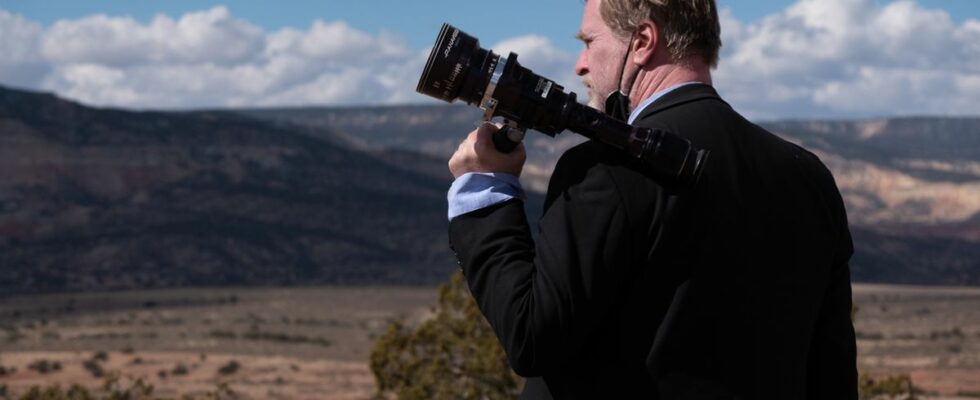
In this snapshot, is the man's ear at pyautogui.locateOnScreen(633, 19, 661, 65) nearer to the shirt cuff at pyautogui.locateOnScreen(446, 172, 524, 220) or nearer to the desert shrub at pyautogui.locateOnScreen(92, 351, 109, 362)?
the shirt cuff at pyautogui.locateOnScreen(446, 172, 524, 220)

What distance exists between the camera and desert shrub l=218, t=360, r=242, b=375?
30848 millimetres

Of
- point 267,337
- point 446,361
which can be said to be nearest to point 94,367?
point 267,337

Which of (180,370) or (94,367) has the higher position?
(180,370)

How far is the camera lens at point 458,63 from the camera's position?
8.73 ft

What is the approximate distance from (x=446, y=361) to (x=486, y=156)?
9.87m

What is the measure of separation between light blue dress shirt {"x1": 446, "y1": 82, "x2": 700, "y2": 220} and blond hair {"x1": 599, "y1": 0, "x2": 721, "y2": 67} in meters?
0.07

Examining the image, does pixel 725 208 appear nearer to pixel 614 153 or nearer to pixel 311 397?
pixel 614 153

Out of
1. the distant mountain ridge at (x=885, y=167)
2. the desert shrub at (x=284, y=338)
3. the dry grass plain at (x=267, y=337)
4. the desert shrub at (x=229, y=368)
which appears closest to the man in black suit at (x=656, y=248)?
the dry grass plain at (x=267, y=337)

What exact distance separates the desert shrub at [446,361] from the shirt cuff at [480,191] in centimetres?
927

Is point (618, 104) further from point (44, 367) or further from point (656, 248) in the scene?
point (44, 367)

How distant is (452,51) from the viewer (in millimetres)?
2664

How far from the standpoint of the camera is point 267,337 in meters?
40.2

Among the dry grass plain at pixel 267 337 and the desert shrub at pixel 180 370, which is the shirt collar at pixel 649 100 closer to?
the dry grass plain at pixel 267 337

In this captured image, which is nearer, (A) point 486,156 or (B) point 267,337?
(A) point 486,156
